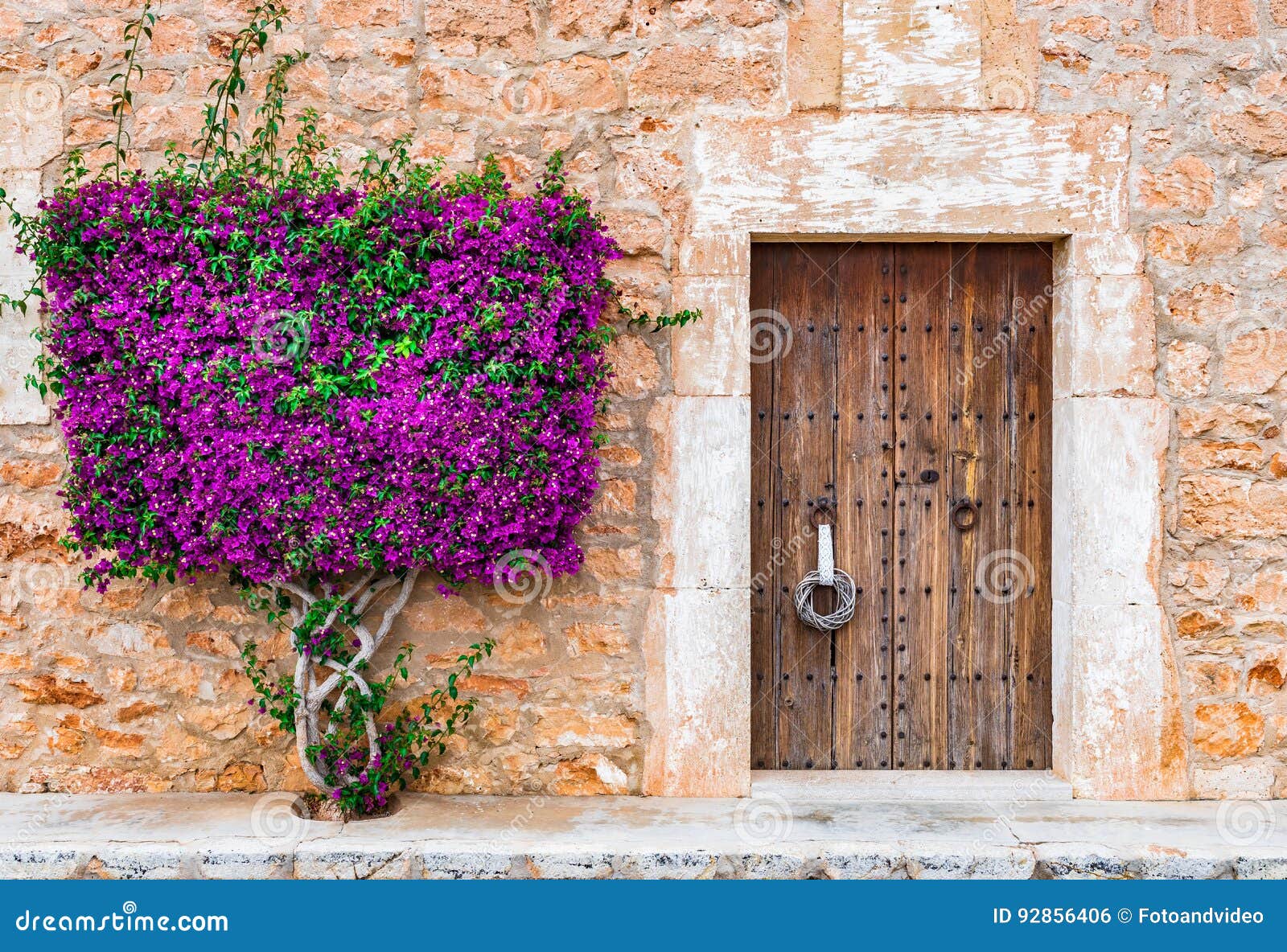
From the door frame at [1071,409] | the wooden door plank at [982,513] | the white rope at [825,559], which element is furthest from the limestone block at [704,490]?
the wooden door plank at [982,513]

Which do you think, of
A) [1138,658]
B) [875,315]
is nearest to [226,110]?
[875,315]

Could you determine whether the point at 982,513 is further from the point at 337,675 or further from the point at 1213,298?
the point at 337,675

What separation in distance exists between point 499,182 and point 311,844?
2420 millimetres

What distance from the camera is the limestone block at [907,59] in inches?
156

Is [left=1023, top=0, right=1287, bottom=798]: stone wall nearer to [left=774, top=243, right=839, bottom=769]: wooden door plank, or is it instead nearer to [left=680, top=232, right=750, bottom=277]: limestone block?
A: [left=774, top=243, right=839, bottom=769]: wooden door plank

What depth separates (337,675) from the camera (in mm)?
3723

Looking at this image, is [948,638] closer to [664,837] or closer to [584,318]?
[664,837]

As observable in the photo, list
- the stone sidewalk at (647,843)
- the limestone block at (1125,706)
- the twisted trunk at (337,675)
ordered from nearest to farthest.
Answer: the stone sidewalk at (647,843) < the twisted trunk at (337,675) < the limestone block at (1125,706)

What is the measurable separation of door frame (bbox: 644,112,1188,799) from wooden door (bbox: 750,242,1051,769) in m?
0.23

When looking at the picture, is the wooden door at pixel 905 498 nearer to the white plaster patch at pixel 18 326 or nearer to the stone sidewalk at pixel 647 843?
the stone sidewalk at pixel 647 843

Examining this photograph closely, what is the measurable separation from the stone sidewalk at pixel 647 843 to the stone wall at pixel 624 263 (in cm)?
31

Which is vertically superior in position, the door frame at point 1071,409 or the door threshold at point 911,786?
the door frame at point 1071,409

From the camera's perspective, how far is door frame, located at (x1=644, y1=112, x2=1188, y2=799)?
3957 millimetres

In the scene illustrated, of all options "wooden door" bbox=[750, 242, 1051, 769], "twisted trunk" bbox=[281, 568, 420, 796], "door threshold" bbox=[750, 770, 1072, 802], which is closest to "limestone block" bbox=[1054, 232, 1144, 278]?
"wooden door" bbox=[750, 242, 1051, 769]
